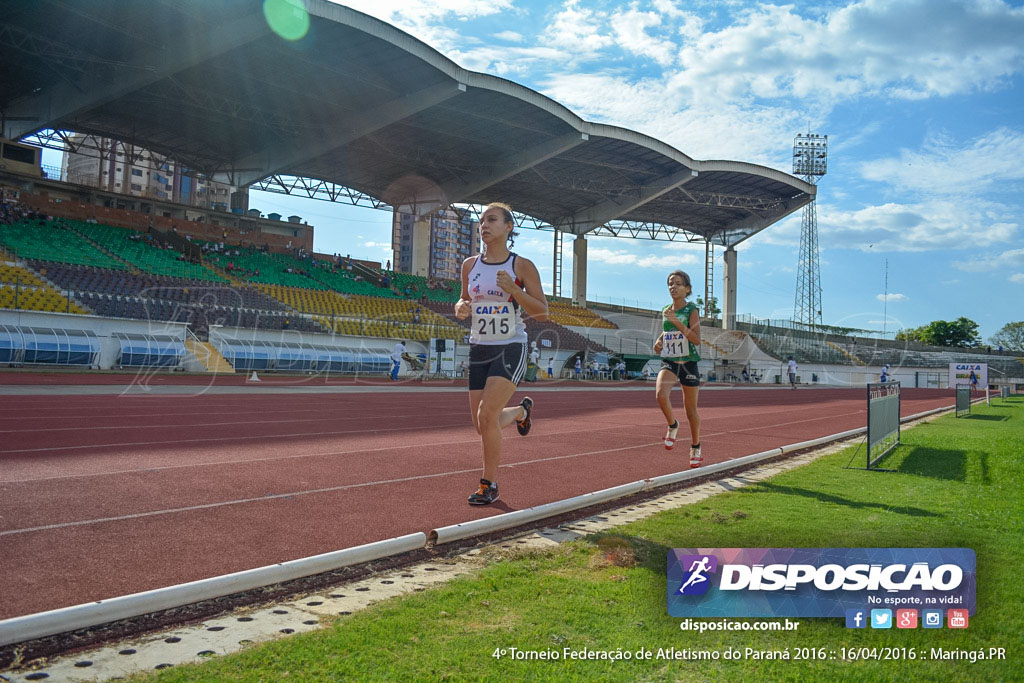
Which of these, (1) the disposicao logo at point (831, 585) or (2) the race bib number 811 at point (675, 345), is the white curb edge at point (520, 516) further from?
(2) the race bib number 811 at point (675, 345)

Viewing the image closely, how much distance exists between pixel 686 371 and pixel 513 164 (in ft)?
123

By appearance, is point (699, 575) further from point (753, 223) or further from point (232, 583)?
point (753, 223)

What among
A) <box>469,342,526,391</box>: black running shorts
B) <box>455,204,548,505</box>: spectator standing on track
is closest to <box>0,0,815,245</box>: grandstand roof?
<box>455,204,548,505</box>: spectator standing on track

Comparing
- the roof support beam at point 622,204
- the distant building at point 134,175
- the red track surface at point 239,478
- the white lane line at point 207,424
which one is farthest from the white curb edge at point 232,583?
the roof support beam at point 622,204

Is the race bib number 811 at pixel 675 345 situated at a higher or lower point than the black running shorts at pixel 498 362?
higher

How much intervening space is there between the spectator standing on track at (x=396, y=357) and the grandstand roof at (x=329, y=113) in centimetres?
1137

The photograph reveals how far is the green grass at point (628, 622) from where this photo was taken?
2.48m

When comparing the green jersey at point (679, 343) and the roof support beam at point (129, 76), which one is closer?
the green jersey at point (679, 343)

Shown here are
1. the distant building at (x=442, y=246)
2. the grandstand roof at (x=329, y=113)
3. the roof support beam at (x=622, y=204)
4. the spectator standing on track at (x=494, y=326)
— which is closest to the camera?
the spectator standing on track at (x=494, y=326)

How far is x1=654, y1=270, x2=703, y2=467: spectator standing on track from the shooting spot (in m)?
7.78

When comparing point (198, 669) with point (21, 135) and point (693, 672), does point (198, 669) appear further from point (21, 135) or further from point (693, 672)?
point (21, 135)

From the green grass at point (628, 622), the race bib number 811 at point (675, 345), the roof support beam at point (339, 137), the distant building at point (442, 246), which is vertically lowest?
the green grass at point (628, 622)

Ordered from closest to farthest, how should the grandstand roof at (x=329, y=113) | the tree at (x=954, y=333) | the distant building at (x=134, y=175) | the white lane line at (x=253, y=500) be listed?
the white lane line at (x=253, y=500) → the grandstand roof at (x=329, y=113) → the distant building at (x=134, y=175) → the tree at (x=954, y=333)

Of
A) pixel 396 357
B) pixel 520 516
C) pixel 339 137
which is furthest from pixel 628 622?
pixel 339 137
